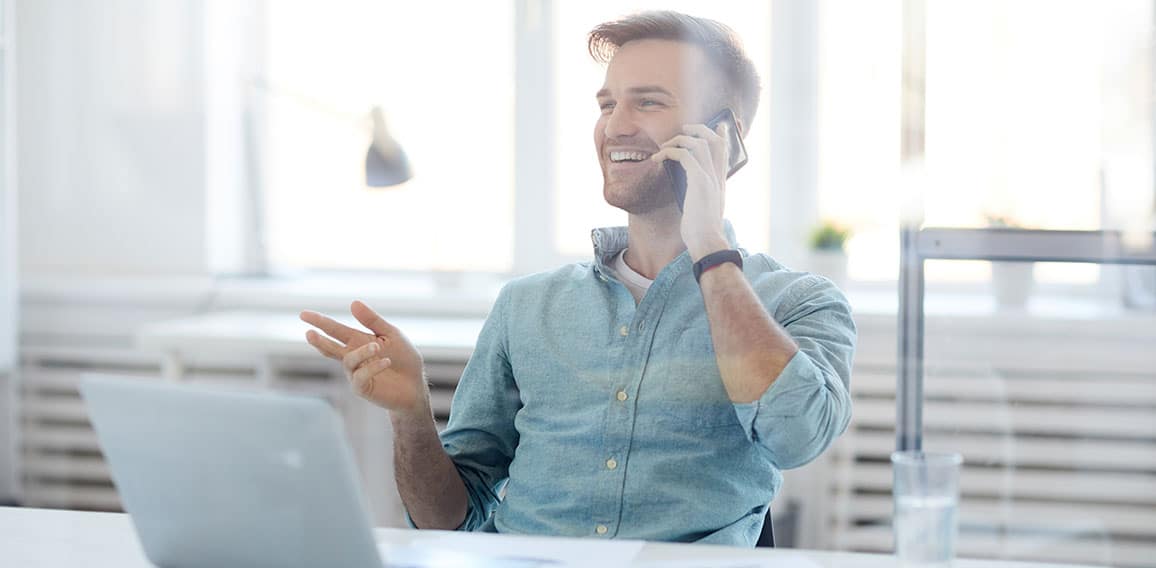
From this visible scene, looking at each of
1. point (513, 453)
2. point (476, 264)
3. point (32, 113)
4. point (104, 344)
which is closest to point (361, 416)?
point (476, 264)

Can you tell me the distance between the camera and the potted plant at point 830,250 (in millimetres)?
2490

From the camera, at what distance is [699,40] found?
139 centimetres

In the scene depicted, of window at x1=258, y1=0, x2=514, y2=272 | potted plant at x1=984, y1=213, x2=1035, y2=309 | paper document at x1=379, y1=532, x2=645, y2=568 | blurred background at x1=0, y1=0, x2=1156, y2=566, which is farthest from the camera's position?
window at x1=258, y1=0, x2=514, y2=272

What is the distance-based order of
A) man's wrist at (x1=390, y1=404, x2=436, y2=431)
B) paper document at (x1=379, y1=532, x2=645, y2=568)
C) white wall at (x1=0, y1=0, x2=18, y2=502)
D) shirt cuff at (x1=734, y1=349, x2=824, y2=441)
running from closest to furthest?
paper document at (x1=379, y1=532, x2=645, y2=568) → shirt cuff at (x1=734, y1=349, x2=824, y2=441) → man's wrist at (x1=390, y1=404, x2=436, y2=431) → white wall at (x1=0, y1=0, x2=18, y2=502)

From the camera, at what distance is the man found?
3.87ft

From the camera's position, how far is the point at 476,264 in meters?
2.80

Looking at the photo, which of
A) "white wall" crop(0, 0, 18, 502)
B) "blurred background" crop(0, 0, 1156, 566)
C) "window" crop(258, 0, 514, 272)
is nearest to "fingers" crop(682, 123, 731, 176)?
"blurred background" crop(0, 0, 1156, 566)

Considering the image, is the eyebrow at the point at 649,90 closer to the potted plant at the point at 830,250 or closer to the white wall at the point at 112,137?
the potted plant at the point at 830,250

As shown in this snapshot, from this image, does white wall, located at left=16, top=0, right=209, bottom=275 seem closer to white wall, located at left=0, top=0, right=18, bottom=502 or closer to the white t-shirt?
white wall, located at left=0, top=0, right=18, bottom=502

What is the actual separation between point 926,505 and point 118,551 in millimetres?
617

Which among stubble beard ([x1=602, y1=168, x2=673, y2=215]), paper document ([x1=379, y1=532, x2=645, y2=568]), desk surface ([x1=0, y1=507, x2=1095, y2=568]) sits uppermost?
stubble beard ([x1=602, y1=168, x2=673, y2=215])

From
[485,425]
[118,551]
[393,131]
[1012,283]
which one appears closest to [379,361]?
[485,425]

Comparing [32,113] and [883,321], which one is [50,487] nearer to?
[32,113]

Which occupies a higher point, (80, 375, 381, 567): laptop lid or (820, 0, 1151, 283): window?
(820, 0, 1151, 283): window
